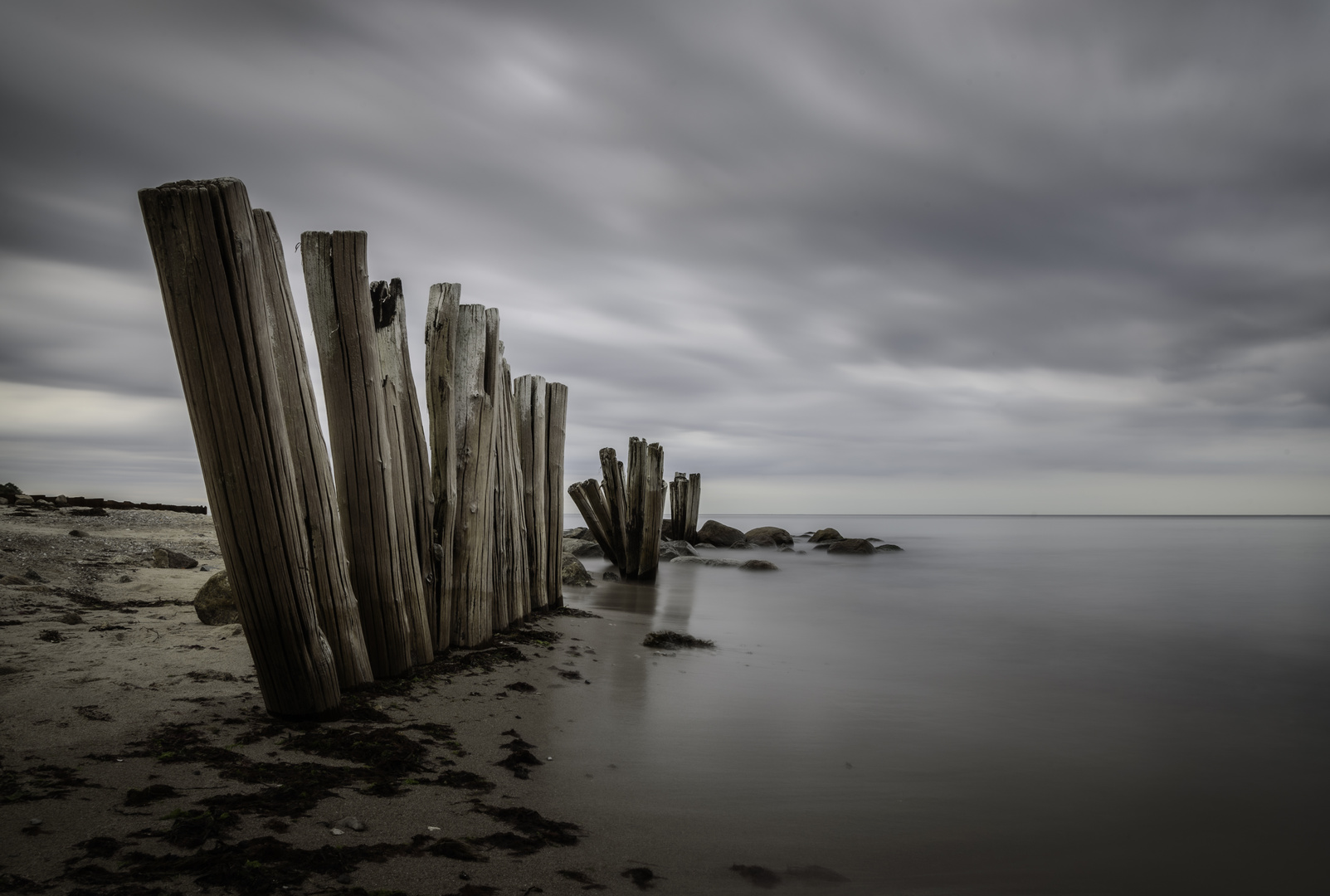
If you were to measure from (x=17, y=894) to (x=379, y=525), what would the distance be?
2.34 m

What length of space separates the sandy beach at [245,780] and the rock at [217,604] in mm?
300

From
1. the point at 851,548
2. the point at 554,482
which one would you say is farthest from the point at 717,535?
the point at 554,482

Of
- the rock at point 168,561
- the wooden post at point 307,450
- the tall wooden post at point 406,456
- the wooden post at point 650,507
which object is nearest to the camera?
the wooden post at point 307,450

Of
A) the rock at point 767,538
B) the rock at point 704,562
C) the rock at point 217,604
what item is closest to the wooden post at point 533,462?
the rock at point 217,604

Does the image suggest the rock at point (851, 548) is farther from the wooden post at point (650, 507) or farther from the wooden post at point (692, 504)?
the wooden post at point (650, 507)

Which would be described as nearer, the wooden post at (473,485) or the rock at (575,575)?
the wooden post at (473,485)

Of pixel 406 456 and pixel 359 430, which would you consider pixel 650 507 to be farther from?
pixel 359 430

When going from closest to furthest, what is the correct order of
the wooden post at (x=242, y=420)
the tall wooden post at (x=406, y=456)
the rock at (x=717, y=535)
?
1. the wooden post at (x=242, y=420)
2. the tall wooden post at (x=406, y=456)
3. the rock at (x=717, y=535)

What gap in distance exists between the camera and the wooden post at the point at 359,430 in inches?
149

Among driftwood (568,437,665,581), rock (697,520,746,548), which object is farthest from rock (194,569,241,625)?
rock (697,520,746,548)

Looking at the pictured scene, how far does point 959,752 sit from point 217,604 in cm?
506

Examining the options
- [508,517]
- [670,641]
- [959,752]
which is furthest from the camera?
[670,641]

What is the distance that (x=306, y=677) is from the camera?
3180mm

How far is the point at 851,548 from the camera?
23938mm
